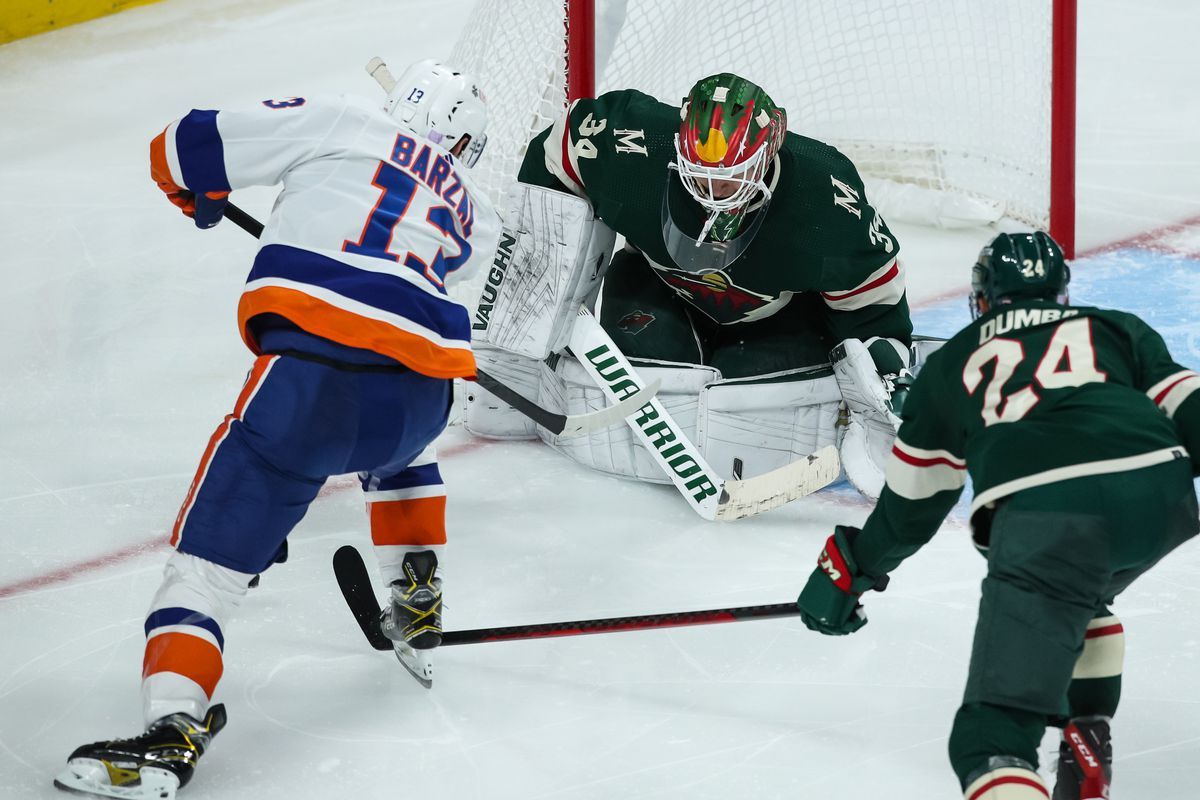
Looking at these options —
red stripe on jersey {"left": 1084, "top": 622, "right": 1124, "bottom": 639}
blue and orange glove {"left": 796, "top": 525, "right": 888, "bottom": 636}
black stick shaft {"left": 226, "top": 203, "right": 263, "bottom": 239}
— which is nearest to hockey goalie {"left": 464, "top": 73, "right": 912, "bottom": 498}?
black stick shaft {"left": 226, "top": 203, "right": 263, "bottom": 239}

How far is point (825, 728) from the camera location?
8.70 feet

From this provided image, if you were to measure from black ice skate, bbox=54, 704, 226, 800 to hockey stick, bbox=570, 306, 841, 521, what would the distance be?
1.31 meters

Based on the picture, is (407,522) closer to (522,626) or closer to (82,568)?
(522,626)

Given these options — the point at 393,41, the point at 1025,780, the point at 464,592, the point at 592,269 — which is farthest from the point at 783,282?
the point at 393,41

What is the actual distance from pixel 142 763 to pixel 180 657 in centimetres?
16

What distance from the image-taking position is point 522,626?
2.76 m

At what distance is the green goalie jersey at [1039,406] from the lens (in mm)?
2033

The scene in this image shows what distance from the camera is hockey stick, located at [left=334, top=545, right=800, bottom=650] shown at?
2.67 metres

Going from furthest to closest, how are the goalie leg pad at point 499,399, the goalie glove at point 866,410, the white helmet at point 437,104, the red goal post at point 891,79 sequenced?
the red goal post at point 891,79
the goalie leg pad at point 499,399
the goalie glove at point 866,410
the white helmet at point 437,104

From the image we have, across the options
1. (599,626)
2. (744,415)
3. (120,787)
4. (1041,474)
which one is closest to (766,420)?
(744,415)

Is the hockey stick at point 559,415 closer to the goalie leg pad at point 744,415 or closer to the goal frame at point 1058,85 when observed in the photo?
the goalie leg pad at point 744,415

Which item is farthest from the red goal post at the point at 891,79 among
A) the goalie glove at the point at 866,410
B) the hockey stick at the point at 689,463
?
the goalie glove at the point at 866,410

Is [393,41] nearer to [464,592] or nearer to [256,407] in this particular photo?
[464,592]

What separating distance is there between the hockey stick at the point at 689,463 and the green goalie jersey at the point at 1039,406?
Result: 1.10 m
